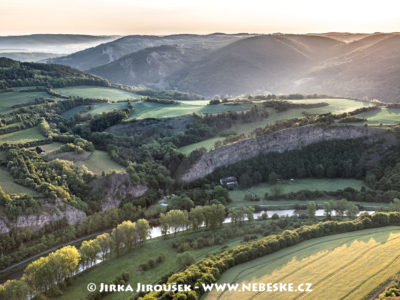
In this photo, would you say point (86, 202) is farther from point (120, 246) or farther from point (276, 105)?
point (276, 105)

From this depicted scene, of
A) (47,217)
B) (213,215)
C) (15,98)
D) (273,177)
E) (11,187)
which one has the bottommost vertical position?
(47,217)

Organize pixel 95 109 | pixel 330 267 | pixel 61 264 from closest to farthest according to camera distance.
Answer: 1. pixel 330 267
2. pixel 61 264
3. pixel 95 109

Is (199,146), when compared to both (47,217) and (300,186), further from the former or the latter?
(47,217)

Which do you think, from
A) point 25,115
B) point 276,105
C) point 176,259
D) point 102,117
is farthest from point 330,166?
point 25,115

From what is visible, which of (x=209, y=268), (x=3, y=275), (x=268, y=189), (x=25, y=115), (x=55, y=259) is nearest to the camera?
(x=209, y=268)

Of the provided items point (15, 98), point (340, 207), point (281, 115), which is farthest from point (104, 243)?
point (15, 98)

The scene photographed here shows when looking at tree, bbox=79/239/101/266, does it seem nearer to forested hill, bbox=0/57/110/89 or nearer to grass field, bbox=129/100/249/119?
grass field, bbox=129/100/249/119
